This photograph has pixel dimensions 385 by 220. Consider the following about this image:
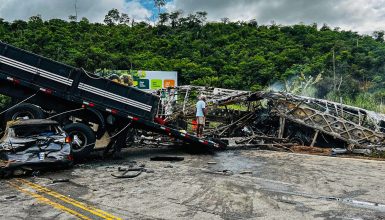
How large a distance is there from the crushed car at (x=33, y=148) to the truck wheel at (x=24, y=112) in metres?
1.28

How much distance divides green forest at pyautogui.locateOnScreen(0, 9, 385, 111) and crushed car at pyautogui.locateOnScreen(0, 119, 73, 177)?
27962mm

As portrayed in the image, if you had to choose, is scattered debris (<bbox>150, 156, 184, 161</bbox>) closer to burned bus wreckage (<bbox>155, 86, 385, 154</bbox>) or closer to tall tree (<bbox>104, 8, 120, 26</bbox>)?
burned bus wreckage (<bbox>155, 86, 385, 154</bbox>)

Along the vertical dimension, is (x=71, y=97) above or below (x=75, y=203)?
above

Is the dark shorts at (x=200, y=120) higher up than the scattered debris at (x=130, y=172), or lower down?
higher up

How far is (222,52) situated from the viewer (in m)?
59.5

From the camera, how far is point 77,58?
39.9 metres

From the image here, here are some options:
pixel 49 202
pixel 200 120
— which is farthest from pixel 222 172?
pixel 200 120

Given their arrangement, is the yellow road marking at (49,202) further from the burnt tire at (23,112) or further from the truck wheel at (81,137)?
the burnt tire at (23,112)

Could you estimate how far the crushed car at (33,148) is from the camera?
950 centimetres

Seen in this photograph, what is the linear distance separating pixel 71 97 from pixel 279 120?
9.52 meters

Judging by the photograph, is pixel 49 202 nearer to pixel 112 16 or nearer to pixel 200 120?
pixel 200 120

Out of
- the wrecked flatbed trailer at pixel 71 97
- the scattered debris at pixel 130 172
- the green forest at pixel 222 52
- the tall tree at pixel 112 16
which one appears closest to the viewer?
the scattered debris at pixel 130 172

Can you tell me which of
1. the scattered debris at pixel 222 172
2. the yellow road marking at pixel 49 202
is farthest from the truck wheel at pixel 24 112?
the scattered debris at pixel 222 172

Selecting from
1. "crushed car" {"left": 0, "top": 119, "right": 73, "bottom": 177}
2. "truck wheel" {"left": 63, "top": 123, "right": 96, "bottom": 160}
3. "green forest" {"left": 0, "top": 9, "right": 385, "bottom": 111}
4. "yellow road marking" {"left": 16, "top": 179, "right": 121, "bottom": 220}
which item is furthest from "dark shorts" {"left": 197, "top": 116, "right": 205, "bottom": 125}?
"green forest" {"left": 0, "top": 9, "right": 385, "bottom": 111}
